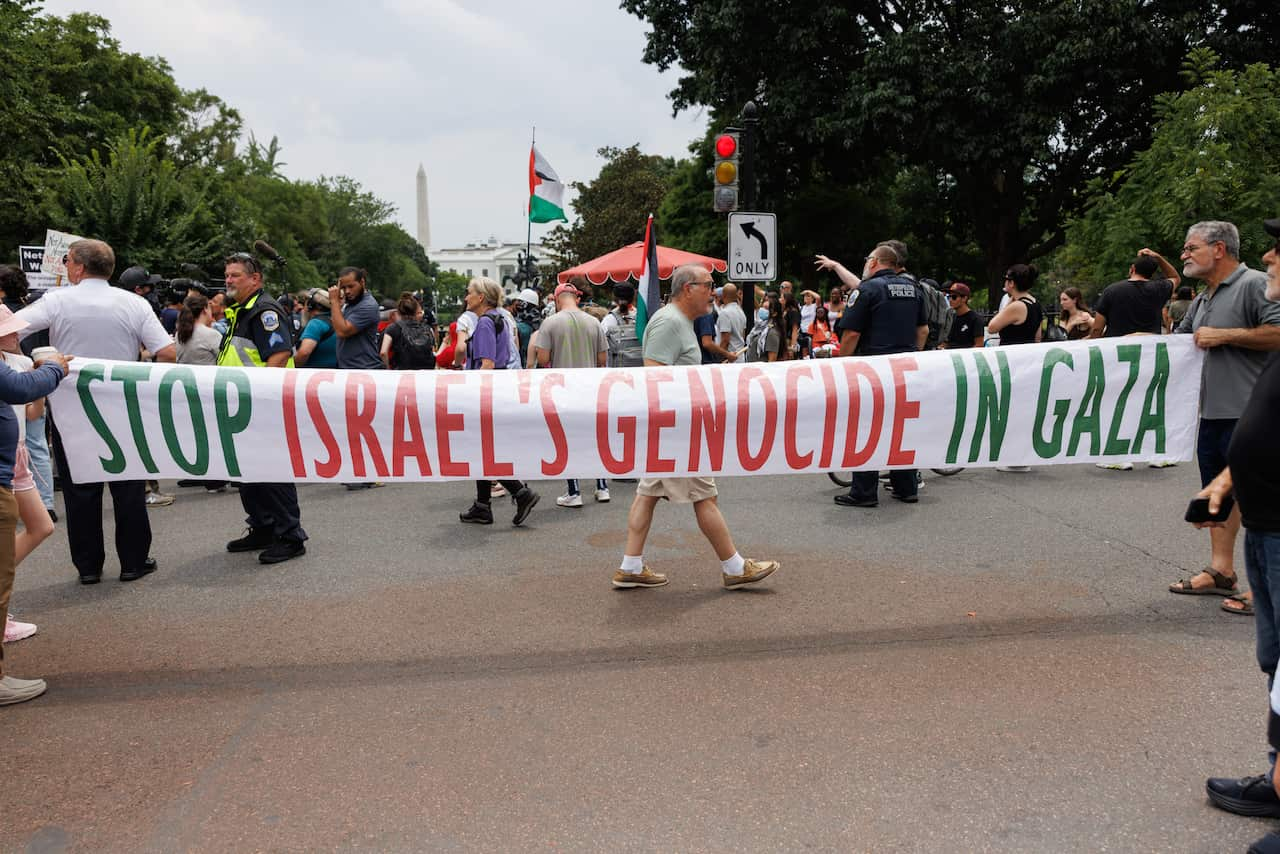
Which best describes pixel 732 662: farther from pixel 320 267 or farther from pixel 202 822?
pixel 320 267

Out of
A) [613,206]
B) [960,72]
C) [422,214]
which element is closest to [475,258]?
[422,214]

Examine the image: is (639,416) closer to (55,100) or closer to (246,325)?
(246,325)

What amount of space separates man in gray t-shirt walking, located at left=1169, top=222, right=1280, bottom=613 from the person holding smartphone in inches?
69.5

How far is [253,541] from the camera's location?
670 centimetres

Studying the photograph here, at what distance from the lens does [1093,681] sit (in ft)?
13.2

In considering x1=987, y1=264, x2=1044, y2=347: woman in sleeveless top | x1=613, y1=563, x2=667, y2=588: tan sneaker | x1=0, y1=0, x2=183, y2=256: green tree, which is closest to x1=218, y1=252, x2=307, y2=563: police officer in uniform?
x1=613, y1=563, x2=667, y2=588: tan sneaker

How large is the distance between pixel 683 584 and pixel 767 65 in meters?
20.9

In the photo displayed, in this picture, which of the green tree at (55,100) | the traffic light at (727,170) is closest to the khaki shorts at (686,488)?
the traffic light at (727,170)

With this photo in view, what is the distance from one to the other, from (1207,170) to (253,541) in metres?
15.5

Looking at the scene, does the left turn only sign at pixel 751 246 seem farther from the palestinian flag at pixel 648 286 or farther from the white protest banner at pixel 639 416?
the white protest banner at pixel 639 416

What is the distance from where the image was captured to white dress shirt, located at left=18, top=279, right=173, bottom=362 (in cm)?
536

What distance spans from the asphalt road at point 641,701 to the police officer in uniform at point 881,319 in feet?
3.41

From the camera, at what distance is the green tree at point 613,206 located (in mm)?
48531

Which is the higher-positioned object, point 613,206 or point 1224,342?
point 613,206
